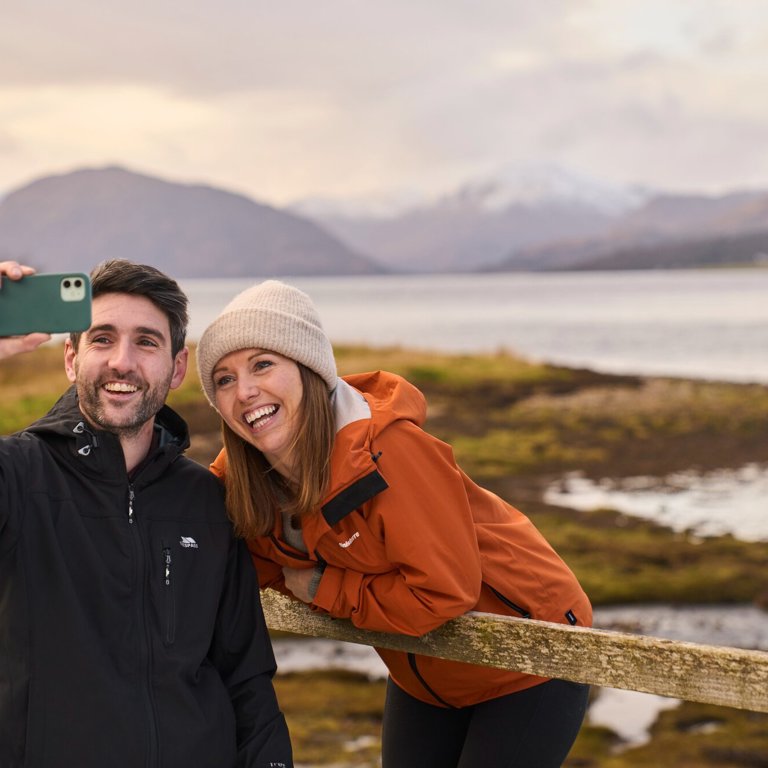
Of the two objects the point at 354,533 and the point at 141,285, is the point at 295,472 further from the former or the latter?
the point at 141,285

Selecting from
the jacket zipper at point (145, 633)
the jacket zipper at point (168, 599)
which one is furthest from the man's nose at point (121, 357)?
the jacket zipper at point (168, 599)

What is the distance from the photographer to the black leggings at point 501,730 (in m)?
3.45

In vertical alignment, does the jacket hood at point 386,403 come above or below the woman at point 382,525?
above

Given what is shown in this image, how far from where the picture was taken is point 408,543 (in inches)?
116

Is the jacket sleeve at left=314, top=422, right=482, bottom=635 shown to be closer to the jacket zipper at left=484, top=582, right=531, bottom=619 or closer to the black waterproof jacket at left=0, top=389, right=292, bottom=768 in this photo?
the jacket zipper at left=484, top=582, right=531, bottom=619

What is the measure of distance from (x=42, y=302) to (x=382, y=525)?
48.2 inches

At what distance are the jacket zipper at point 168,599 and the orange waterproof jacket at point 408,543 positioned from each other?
410 millimetres

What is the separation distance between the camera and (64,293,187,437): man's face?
3.03m

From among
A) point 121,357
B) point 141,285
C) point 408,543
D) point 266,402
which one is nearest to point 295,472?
point 266,402

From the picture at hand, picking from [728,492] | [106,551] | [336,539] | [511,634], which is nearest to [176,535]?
[106,551]

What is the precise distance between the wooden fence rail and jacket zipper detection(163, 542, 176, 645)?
716 millimetres

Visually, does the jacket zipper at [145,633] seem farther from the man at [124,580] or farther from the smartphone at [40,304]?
the smartphone at [40,304]

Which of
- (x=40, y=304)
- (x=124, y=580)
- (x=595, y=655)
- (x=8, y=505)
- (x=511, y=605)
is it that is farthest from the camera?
(x=511, y=605)

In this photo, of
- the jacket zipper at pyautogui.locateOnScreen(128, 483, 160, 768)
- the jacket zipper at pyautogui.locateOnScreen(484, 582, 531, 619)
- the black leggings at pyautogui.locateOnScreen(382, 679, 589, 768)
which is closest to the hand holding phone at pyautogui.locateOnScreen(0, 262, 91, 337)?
the jacket zipper at pyautogui.locateOnScreen(128, 483, 160, 768)
